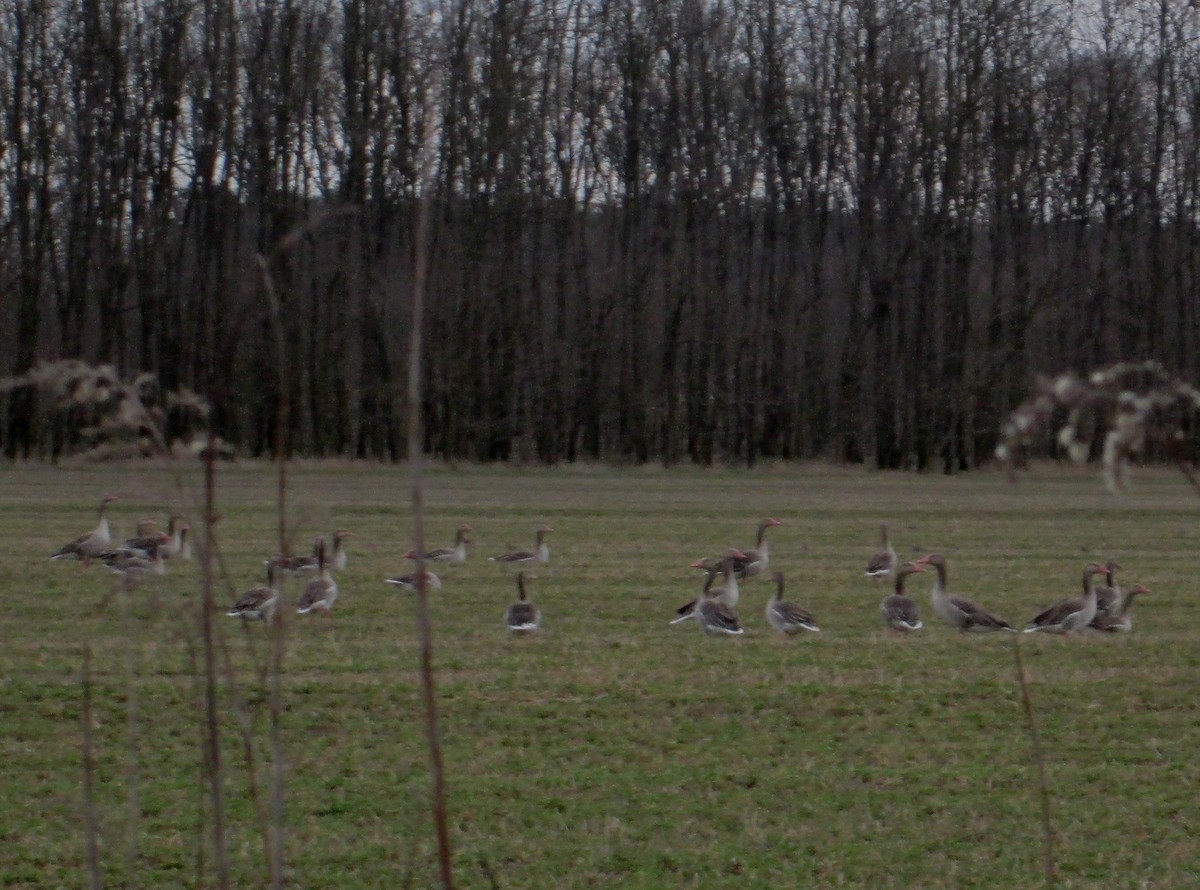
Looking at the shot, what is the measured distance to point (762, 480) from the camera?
36.2 metres

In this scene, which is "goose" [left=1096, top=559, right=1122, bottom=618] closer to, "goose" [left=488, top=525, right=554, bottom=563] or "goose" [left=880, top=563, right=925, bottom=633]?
"goose" [left=880, top=563, right=925, bottom=633]

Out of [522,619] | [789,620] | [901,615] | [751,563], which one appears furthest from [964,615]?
[751,563]

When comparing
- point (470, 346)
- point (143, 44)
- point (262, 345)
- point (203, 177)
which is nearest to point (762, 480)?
point (470, 346)

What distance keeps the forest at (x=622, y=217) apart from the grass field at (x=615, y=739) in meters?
27.1

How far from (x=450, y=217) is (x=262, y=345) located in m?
6.30

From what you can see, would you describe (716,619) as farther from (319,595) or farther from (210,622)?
(210,622)

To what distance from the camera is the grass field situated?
6578 millimetres

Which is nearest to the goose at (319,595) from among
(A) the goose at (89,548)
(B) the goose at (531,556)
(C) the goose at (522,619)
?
(C) the goose at (522,619)

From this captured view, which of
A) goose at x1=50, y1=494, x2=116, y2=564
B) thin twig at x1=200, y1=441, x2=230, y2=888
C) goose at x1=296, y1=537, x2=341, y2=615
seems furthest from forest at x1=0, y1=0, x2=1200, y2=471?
thin twig at x1=200, y1=441, x2=230, y2=888

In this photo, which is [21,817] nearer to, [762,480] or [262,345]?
[762,480]

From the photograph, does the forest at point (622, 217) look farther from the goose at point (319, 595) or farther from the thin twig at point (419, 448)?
the thin twig at point (419, 448)

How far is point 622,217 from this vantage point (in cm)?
4550

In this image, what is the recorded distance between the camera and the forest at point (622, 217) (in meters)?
42.1

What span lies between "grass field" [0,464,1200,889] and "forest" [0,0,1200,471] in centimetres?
2711
